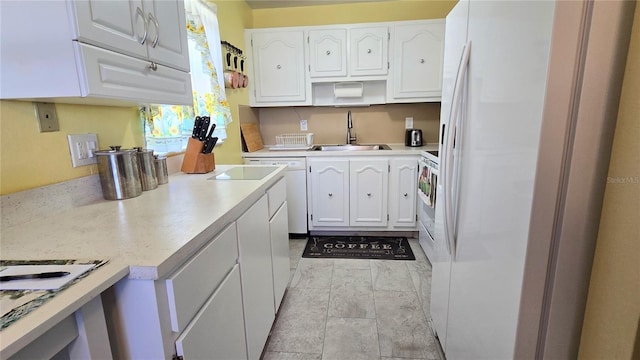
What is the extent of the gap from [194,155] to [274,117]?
5.78ft

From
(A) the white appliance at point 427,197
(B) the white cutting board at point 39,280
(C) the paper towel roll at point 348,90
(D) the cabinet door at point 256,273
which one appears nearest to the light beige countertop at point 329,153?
(A) the white appliance at point 427,197

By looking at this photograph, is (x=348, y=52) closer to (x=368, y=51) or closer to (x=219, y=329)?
(x=368, y=51)

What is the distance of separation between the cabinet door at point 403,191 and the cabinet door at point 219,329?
1999 mm

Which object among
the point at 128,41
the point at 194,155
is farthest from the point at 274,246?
the point at 128,41

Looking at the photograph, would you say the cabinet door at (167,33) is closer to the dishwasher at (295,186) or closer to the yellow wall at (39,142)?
the yellow wall at (39,142)

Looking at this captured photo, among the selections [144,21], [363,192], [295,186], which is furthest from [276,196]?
[363,192]

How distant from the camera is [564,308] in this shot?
0.73 meters

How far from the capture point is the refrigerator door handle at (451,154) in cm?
111

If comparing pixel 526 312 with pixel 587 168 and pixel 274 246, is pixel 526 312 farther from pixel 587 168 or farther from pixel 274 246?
pixel 274 246

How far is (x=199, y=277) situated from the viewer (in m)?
Answer: 0.87

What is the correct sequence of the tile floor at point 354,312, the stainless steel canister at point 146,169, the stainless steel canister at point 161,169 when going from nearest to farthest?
the stainless steel canister at point 146,169 < the stainless steel canister at point 161,169 < the tile floor at point 354,312

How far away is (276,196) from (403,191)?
150 cm

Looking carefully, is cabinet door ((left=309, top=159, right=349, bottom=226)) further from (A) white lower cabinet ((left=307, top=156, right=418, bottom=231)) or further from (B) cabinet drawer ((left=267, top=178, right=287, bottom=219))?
(B) cabinet drawer ((left=267, top=178, right=287, bottom=219))

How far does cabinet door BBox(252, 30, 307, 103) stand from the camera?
2946mm
